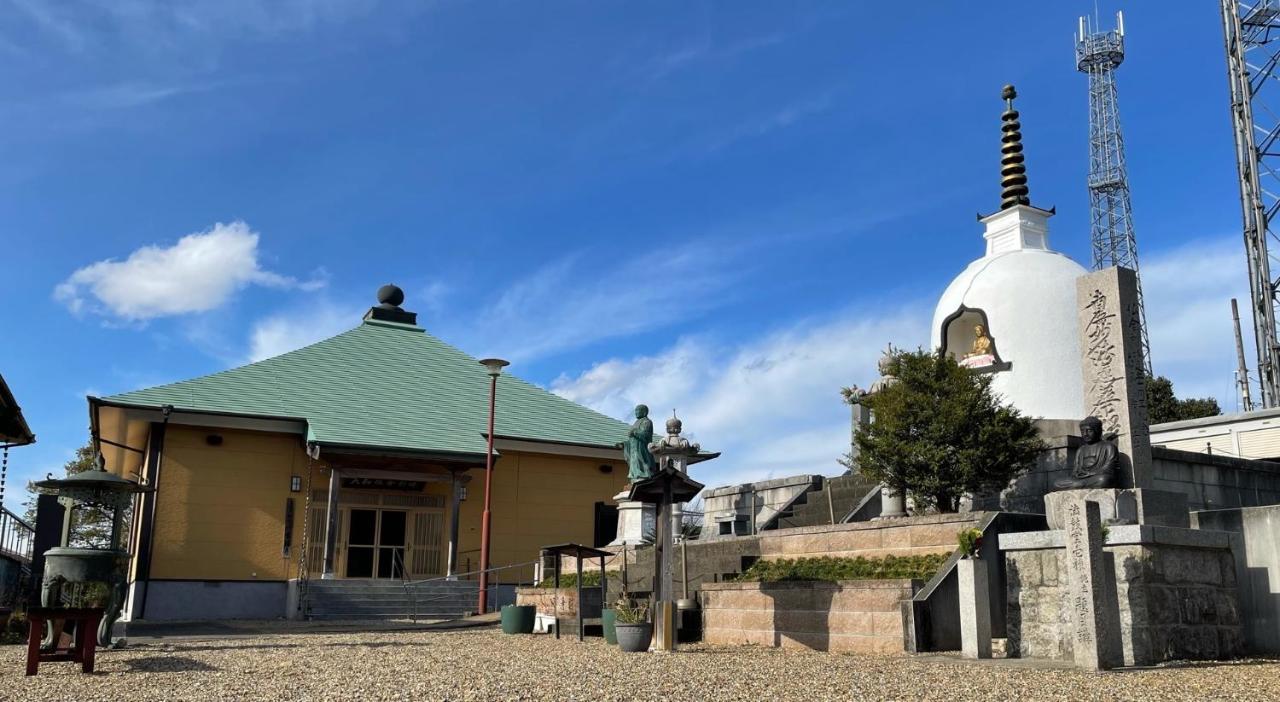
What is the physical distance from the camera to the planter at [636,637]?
12.1 m

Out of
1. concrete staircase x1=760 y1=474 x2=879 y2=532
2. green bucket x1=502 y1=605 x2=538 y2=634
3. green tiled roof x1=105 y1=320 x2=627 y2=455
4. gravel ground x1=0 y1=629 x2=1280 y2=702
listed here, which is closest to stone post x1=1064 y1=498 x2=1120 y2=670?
gravel ground x1=0 y1=629 x2=1280 y2=702

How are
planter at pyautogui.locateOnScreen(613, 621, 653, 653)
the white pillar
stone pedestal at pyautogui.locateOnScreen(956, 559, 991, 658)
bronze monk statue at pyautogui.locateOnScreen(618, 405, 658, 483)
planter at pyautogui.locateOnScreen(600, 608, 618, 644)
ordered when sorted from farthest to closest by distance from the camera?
the white pillar < bronze monk statue at pyautogui.locateOnScreen(618, 405, 658, 483) < planter at pyautogui.locateOnScreen(600, 608, 618, 644) < planter at pyautogui.locateOnScreen(613, 621, 653, 653) < stone pedestal at pyautogui.locateOnScreen(956, 559, 991, 658)

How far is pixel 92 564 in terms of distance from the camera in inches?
439

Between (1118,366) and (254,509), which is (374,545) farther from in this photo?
(1118,366)

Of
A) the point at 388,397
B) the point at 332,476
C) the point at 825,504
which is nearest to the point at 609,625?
the point at 825,504

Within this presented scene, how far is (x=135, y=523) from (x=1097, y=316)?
20684mm

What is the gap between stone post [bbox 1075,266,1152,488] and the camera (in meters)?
12.5

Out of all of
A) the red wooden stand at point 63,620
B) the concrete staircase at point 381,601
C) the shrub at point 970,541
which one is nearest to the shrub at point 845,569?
the shrub at point 970,541

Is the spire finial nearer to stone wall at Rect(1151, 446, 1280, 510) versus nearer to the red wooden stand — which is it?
stone wall at Rect(1151, 446, 1280, 510)

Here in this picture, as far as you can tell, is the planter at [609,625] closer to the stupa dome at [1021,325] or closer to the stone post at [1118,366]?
the stone post at [1118,366]

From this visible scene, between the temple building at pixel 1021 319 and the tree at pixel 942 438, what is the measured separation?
25.2 feet

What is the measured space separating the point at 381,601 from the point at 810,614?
40.3 feet

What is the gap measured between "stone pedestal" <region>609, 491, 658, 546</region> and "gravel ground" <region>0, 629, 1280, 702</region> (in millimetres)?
7019

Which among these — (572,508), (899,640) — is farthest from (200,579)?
(899,640)
